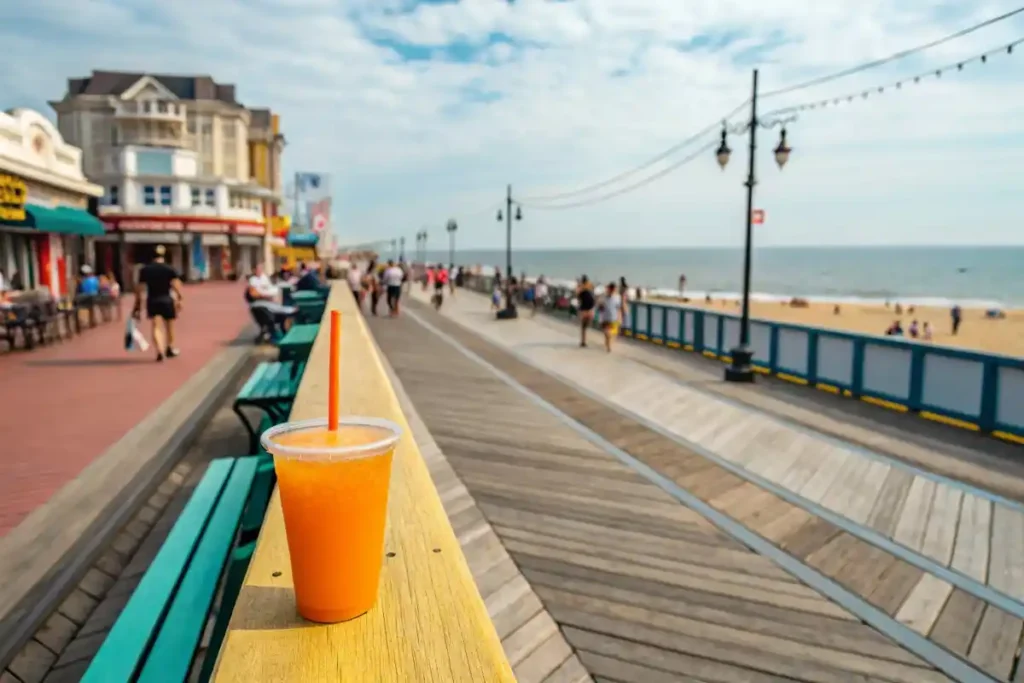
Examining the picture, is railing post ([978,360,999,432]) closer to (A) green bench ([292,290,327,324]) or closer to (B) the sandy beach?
(A) green bench ([292,290,327,324])

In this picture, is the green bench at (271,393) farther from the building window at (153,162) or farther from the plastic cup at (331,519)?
the building window at (153,162)

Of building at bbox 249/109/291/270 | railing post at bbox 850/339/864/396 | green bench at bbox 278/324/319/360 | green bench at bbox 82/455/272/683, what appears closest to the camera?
green bench at bbox 82/455/272/683

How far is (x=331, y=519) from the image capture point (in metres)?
1.29

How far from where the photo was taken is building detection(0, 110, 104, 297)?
54.2 ft

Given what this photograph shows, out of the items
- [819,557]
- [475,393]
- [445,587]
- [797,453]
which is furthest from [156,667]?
[475,393]

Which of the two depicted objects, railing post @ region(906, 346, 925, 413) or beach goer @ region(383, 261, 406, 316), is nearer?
railing post @ region(906, 346, 925, 413)

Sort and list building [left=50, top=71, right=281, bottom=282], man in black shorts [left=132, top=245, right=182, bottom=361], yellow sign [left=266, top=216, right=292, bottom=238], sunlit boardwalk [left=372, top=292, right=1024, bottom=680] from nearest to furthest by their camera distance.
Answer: sunlit boardwalk [left=372, top=292, right=1024, bottom=680], man in black shorts [left=132, top=245, right=182, bottom=361], building [left=50, top=71, right=281, bottom=282], yellow sign [left=266, top=216, right=292, bottom=238]

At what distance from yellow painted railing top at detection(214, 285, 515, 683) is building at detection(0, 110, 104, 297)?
17.7 meters

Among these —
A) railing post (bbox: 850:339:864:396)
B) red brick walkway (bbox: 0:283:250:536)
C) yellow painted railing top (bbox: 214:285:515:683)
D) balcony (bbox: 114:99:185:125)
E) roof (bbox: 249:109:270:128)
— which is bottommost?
red brick walkway (bbox: 0:283:250:536)

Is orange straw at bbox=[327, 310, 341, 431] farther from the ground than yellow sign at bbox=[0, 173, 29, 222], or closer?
closer

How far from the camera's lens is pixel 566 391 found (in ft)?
32.2

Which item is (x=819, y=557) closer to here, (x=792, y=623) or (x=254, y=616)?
(x=792, y=623)

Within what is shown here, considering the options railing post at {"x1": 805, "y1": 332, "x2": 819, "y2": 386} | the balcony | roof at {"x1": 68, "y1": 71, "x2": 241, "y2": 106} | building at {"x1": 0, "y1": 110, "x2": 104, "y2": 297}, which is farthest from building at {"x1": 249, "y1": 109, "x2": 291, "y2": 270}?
railing post at {"x1": 805, "y1": 332, "x2": 819, "y2": 386}

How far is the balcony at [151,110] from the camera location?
4250 cm
